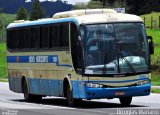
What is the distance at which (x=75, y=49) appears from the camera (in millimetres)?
23922

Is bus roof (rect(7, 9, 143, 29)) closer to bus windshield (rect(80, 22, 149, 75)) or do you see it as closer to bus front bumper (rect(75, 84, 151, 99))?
bus windshield (rect(80, 22, 149, 75))

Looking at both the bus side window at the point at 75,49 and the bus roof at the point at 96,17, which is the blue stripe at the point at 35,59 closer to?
the bus side window at the point at 75,49

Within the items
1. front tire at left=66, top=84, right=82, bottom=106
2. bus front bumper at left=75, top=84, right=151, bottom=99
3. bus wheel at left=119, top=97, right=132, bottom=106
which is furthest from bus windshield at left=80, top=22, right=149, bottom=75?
bus wheel at left=119, top=97, right=132, bottom=106

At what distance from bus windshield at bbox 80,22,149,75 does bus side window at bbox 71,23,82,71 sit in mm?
286

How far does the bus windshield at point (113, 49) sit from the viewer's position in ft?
76.0

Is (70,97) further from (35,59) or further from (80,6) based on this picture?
(80,6)

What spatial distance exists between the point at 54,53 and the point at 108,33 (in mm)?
3228

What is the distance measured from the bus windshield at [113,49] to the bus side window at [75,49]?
0.29 meters

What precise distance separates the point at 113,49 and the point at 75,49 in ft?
4.67

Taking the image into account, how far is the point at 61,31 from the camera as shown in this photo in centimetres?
2538

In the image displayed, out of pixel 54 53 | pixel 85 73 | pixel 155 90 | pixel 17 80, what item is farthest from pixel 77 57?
pixel 155 90

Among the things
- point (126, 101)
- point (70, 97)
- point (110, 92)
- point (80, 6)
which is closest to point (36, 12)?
point (80, 6)

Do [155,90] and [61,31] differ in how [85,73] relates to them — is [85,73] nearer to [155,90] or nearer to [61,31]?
[61,31]

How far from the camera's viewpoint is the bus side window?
2361cm
